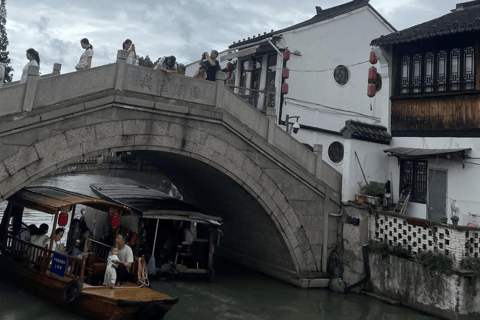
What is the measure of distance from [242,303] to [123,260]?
329cm

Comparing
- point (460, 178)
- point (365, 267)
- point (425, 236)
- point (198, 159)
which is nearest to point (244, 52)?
point (198, 159)

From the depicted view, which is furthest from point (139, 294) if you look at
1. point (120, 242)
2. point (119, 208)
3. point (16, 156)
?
point (16, 156)

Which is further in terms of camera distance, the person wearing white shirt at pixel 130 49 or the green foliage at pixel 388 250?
the person wearing white shirt at pixel 130 49

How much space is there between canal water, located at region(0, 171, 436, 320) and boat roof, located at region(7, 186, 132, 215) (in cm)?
199

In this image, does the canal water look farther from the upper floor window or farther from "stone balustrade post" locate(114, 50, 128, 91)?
the upper floor window

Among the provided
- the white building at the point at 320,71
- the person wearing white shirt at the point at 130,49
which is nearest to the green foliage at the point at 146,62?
the white building at the point at 320,71

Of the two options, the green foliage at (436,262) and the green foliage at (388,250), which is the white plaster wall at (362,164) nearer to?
the green foliage at (388,250)

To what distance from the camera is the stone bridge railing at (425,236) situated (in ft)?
31.4

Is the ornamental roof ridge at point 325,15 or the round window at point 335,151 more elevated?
the ornamental roof ridge at point 325,15

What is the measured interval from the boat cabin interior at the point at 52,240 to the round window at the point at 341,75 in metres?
12.2

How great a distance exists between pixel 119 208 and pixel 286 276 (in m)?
5.32

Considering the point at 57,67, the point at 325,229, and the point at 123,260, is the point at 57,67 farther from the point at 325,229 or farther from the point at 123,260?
the point at 325,229

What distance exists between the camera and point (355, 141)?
41.1 feet

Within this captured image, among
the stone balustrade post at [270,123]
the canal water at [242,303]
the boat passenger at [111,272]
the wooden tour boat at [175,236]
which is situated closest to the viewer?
the boat passenger at [111,272]
